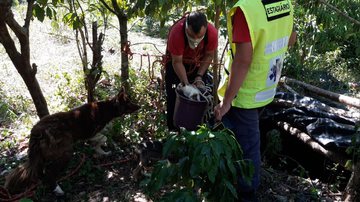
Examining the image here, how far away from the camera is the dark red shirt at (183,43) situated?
12.1 ft

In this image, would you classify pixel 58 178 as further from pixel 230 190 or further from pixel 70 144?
pixel 230 190

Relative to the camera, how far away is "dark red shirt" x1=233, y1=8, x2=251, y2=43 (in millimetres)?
2531

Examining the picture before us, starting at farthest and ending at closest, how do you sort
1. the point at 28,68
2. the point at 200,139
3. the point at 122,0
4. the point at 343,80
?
the point at 343,80 < the point at 122,0 < the point at 28,68 < the point at 200,139

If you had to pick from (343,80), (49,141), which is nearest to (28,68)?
(49,141)

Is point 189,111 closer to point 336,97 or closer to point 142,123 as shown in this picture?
point 142,123

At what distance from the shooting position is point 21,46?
3.85m

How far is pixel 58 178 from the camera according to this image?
3678 mm

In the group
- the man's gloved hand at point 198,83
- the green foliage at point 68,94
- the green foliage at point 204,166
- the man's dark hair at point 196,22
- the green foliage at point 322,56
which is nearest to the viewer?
the green foliage at point 204,166

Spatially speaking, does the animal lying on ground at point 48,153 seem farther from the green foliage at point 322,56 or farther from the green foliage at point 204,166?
the green foliage at point 322,56

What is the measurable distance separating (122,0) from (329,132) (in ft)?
9.33

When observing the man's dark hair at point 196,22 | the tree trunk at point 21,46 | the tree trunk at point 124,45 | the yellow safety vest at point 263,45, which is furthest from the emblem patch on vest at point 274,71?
the tree trunk at point 21,46

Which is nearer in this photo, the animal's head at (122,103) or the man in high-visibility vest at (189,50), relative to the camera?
the man in high-visibility vest at (189,50)

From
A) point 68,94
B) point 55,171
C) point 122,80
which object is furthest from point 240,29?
point 68,94

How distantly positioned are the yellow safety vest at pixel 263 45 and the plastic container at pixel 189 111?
0.27m
